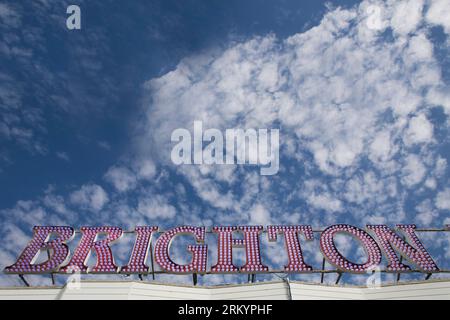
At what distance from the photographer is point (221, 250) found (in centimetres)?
1997

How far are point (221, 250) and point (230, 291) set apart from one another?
3169 millimetres

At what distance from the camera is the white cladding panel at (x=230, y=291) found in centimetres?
1616

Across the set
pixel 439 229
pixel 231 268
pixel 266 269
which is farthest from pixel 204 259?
pixel 439 229

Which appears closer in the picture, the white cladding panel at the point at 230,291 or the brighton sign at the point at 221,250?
the white cladding panel at the point at 230,291

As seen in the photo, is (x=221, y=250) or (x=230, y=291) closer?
(x=230, y=291)

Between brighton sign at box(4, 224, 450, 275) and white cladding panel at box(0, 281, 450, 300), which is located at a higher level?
brighton sign at box(4, 224, 450, 275)

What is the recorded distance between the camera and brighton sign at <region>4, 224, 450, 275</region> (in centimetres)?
1864

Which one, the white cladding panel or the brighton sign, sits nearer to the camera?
the white cladding panel

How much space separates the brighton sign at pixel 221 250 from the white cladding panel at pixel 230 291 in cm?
161

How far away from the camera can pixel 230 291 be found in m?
17.0

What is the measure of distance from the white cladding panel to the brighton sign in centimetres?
161

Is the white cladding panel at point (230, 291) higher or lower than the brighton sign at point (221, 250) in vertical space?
lower
